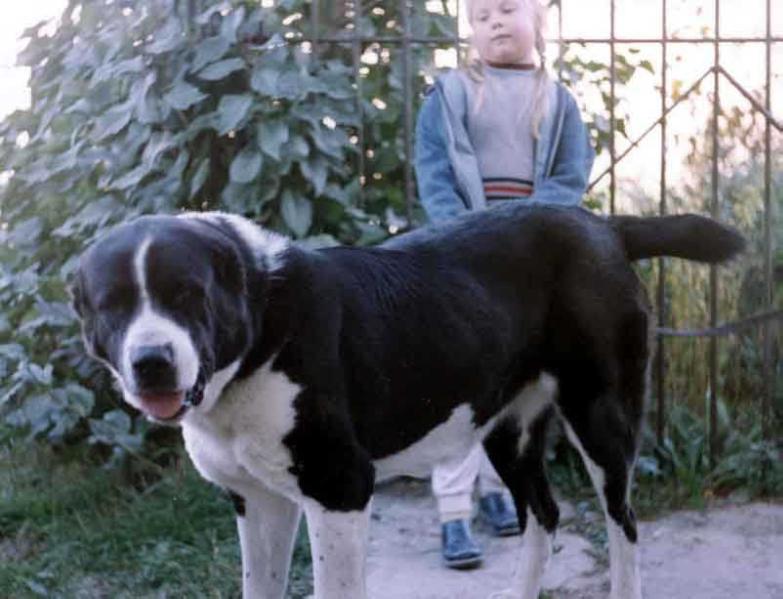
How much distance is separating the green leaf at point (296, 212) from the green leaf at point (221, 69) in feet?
1.57

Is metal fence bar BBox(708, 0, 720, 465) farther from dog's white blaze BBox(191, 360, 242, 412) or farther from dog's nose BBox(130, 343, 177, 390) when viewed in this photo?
dog's nose BBox(130, 343, 177, 390)

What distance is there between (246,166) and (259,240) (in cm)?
171

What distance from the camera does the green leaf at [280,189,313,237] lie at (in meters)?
4.81

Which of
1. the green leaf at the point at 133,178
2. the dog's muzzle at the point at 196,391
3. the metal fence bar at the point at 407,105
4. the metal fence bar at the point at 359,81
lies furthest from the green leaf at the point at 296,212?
the dog's muzzle at the point at 196,391

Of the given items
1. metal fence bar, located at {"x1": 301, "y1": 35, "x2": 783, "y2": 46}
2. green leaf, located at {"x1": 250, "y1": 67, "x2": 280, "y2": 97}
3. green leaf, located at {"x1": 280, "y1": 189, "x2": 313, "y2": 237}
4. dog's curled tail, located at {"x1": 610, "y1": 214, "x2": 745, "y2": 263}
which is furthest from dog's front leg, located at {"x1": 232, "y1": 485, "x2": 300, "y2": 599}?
metal fence bar, located at {"x1": 301, "y1": 35, "x2": 783, "y2": 46}

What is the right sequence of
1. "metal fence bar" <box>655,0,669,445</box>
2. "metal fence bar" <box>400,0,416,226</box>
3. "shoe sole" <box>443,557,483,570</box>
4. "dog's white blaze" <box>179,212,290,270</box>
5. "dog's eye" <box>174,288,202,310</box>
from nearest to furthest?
1. "dog's eye" <box>174,288,202,310</box>
2. "dog's white blaze" <box>179,212,290,270</box>
3. "shoe sole" <box>443,557,483,570</box>
4. "metal fence bar" <box>400,0,416,226</box>
5. "metal fence bar" <box>655,0,669,445</box>

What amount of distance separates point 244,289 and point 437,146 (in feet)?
5.33

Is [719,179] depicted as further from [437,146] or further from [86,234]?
[86,234]

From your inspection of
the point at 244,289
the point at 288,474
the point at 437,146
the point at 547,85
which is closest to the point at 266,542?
the point at 288,474

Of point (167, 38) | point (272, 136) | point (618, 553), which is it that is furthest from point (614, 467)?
point (167, 38)

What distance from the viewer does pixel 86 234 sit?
5129 mm

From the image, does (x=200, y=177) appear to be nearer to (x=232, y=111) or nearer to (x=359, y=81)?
(x=232, y=111)

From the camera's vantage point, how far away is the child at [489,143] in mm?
4375

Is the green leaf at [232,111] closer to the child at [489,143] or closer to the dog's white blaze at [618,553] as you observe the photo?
the child at [489,143]
